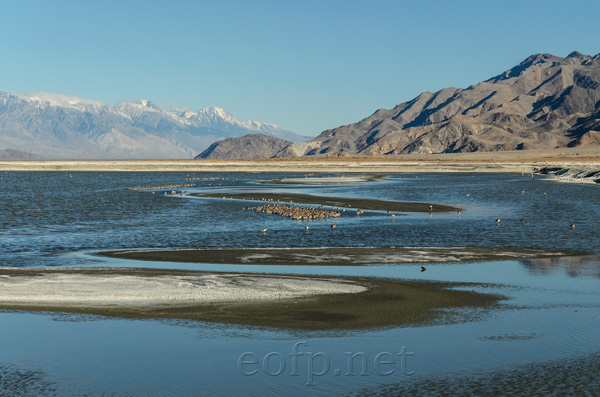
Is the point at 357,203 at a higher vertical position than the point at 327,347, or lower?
higher

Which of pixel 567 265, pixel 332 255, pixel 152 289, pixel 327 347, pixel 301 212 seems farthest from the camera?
pixel 301 212

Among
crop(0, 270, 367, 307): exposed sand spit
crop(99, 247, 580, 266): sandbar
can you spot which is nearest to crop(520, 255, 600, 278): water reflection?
crop(99, 247, 580, 266): sandbar

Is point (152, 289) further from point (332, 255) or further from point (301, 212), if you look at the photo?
point (301, 212)

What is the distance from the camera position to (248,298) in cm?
2038

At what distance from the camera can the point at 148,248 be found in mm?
32625

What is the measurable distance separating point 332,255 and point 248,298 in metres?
10.3

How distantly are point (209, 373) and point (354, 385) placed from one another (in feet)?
10.4

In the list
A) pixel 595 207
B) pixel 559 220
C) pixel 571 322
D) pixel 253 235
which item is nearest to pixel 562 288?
pixel 571 322

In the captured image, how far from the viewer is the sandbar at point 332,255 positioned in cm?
2853

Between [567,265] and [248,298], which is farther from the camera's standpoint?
[567,265]

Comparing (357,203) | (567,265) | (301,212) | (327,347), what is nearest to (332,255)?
(567,265)

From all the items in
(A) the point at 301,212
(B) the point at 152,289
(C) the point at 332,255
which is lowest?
(C) the point at 332,255

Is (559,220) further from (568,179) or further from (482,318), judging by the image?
(568,179)

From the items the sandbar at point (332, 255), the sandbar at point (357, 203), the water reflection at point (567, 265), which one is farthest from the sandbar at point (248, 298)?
the sandbar at point (357, 203)
